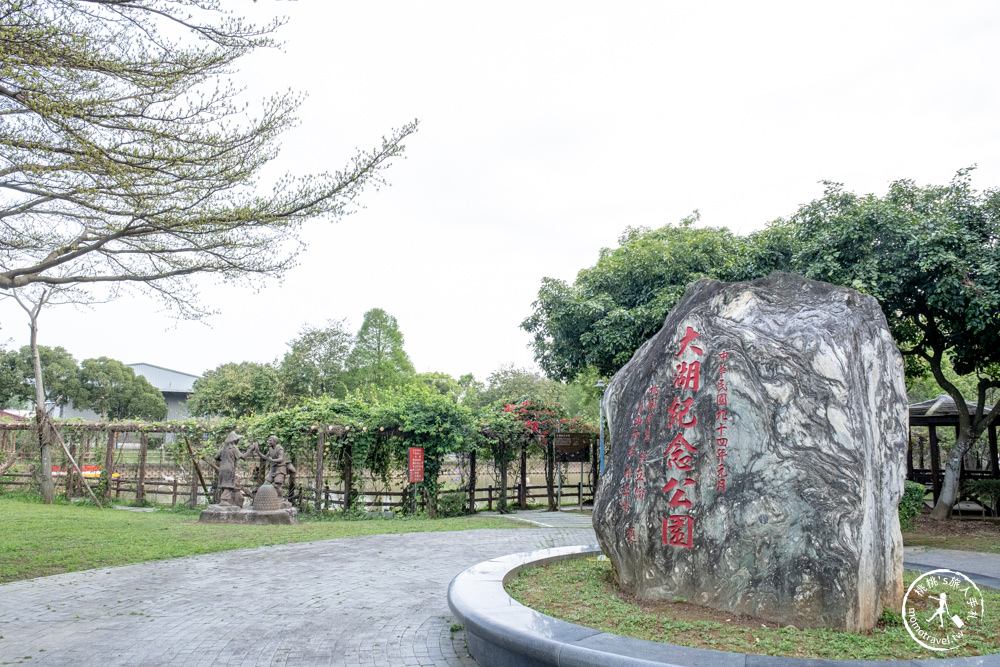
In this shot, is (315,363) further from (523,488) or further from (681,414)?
(681,414)

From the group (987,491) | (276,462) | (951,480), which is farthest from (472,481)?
(987,491)

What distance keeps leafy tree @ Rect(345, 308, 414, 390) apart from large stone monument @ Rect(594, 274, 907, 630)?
Result: 108ft

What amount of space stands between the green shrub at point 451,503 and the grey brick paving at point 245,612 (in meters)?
5.96

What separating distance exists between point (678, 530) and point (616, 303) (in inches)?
394

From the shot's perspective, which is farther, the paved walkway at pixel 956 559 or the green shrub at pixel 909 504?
the green shrub at pixel 909 504

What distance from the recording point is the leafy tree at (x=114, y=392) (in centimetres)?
4191

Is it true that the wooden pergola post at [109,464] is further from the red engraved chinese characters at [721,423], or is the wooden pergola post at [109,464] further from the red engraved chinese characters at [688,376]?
the red engraved chinese characters at [721,423]

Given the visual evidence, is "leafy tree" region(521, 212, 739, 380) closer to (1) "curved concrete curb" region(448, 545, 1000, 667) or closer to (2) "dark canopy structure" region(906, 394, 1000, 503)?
(2) "dark canopy structure" region(906, 394, 1000, 503)

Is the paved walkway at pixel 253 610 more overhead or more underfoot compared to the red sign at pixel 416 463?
more underfoot

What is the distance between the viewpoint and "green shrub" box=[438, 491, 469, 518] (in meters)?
15.4

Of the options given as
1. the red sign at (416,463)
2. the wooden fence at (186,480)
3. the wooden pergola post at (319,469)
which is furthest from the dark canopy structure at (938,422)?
the wooden pergola post at (319,469)

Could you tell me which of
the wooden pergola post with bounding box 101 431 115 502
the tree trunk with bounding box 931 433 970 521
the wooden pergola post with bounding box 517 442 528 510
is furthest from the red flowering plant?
the wooden pergola post with bounding box 101 431 115 502

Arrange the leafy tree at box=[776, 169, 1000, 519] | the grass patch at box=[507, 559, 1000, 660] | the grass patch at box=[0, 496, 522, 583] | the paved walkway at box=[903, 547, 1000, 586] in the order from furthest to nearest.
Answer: the leafy tree at box=[776, 169, 1000, 519], the paved walkway at box=[903, 547, 1000, 586], the grass patch at box=[0, 496, 522, 583], the grass patch at box=[507, 559, 1000, 660]

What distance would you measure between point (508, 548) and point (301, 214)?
229 inches
